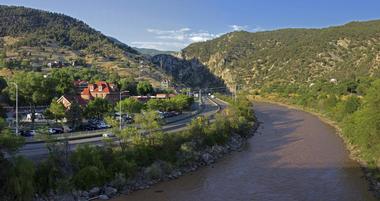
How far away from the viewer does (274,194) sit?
30578 mm

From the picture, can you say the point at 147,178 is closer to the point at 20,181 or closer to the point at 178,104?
the point at 20,181

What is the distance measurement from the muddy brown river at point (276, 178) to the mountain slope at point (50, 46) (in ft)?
286

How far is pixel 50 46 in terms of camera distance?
160 meters

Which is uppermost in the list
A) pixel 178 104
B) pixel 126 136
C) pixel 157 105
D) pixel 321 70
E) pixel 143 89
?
pixel 321 70

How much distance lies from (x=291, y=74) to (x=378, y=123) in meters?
125

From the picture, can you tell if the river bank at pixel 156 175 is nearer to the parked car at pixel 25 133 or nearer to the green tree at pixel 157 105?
the parked car at pixel 25 133

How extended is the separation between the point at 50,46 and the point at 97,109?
11089 cm

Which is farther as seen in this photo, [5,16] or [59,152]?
[5,16]

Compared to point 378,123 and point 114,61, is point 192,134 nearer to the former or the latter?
point 378,123

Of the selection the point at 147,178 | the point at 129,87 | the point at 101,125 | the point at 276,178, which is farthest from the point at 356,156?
the point at 129,87

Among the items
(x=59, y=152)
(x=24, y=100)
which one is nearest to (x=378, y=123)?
(x=59, y=152)

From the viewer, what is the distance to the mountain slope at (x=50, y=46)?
13675 cm

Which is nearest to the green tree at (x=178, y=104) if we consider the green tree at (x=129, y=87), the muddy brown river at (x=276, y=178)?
the green tree at (x=129, y=87)

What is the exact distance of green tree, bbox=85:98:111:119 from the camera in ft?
186
